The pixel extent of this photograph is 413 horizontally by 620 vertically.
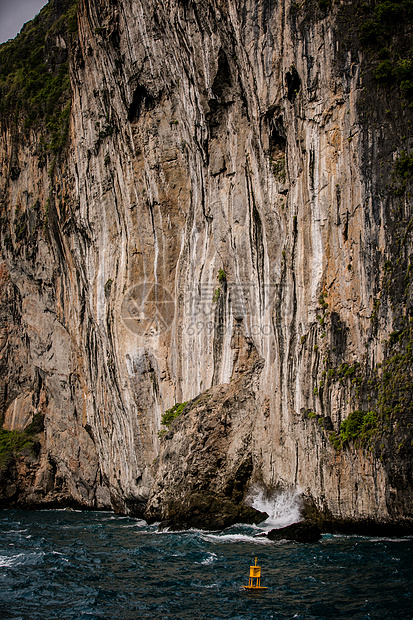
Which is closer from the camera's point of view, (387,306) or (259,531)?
(387,306)

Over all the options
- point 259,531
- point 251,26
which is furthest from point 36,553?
point 251,26

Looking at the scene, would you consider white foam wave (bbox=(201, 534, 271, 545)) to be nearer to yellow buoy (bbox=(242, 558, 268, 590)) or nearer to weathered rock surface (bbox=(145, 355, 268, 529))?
weathered rock surface (bbox=(145, 355, 268, 529))

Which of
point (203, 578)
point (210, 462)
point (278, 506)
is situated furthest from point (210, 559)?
point (210, 462)

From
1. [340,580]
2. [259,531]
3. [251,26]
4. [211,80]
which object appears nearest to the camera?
[340,580]

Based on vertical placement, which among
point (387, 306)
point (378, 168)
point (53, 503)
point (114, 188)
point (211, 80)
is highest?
point (211, 80)

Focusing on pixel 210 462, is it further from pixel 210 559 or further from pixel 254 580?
pixel 254 580

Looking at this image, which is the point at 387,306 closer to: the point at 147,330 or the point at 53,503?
the point at 147,330
